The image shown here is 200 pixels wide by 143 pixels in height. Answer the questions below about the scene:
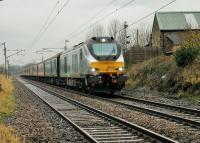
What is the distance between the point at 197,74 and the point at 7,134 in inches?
628

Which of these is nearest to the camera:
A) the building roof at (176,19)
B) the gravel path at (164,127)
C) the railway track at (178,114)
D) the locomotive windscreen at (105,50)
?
the gravel path at (164,127)

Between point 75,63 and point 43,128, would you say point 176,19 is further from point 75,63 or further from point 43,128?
point 43,128

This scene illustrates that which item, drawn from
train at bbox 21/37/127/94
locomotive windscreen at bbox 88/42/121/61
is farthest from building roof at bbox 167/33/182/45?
locomotive windscreen at bbox 88/42/121/61

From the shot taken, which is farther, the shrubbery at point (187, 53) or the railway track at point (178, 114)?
the shrubbery at point (187, 53)

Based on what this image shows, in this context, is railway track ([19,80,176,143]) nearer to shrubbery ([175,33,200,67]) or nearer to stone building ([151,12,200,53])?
shrubbery ([175,33,200,67])

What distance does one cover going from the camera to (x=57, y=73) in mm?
42406

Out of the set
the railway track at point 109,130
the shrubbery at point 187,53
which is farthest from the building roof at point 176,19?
the railway track at point 109,130

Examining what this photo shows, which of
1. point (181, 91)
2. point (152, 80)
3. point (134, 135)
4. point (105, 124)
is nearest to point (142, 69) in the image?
point (152, 80)

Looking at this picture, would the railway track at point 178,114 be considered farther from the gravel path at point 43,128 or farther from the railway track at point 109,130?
the gravel path at point 43,128

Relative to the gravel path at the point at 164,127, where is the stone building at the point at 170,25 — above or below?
above

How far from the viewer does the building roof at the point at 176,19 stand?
63281 millimetres

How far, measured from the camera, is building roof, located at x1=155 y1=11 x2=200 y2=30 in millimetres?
63281

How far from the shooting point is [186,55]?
27094 mm

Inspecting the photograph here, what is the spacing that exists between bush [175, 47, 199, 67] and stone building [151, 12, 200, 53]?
1324 inches
